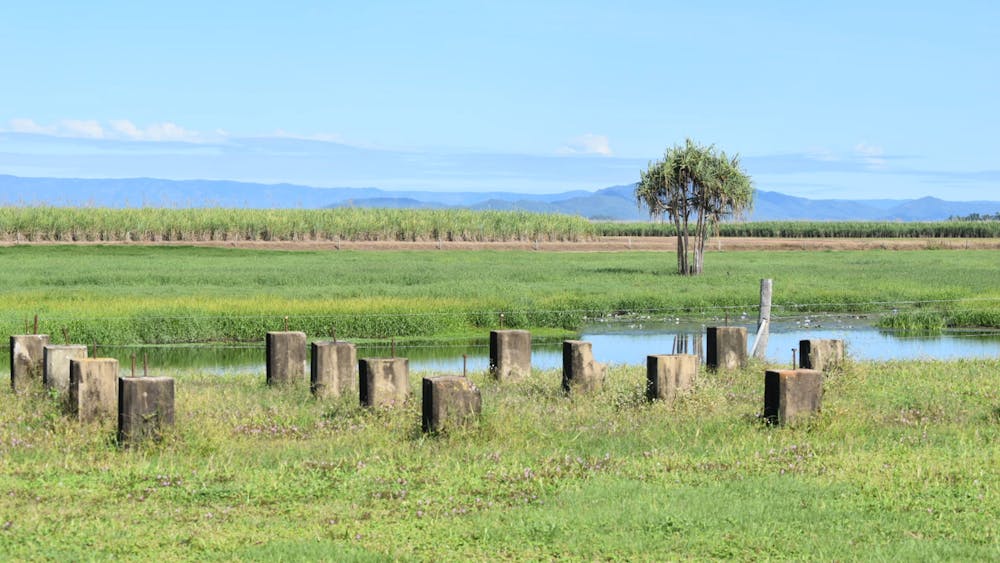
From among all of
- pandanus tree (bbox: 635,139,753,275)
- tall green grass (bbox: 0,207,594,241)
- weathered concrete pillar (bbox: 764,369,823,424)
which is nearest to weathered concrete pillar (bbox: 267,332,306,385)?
weathered concrete pillar (bbox: 764,369,823,424)

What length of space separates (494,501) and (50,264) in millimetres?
41700

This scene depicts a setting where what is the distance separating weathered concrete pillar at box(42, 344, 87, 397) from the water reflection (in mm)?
6306

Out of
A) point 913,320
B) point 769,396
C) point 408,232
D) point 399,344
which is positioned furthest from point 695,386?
point 408,232

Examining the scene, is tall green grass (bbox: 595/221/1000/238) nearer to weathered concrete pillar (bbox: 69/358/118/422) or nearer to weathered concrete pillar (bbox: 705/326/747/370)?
weathered concrete pillar (bbox: 705/326/747/370)

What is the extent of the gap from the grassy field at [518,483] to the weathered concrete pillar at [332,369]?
21.1 inches

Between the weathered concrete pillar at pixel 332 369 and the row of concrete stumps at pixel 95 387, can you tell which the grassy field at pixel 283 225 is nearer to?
the row of concrete stumps at pixel 95 387

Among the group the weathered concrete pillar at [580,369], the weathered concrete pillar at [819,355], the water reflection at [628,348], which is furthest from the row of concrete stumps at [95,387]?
the weathered concrete pillar at [819,355]

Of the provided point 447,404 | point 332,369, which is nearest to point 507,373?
point 332,369

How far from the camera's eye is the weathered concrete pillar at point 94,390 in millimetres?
12172

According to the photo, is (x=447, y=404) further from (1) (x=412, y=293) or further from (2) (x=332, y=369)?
(1) (x=412, y=293)

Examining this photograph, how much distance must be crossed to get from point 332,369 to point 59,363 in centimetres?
304

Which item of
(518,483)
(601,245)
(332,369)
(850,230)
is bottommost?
(518,483)

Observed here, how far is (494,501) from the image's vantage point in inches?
361

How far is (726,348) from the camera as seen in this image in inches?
650
